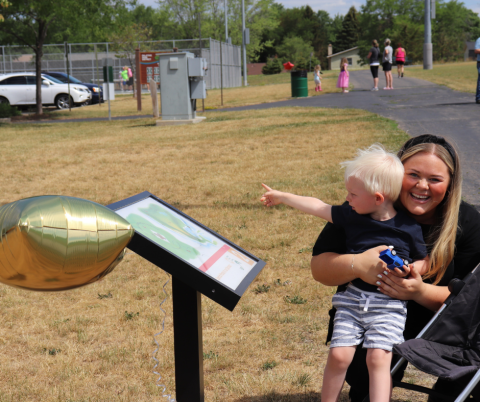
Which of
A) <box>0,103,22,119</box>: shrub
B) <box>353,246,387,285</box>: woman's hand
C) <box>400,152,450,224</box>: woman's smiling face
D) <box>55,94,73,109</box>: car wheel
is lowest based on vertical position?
<box>353,246,387,285</box>: woman's hand

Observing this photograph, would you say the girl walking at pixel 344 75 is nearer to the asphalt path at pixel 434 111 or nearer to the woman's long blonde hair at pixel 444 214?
the asphalt path at pixel 434 111

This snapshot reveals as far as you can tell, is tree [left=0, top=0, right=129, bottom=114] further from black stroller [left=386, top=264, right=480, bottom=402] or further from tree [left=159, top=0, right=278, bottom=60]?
tree [left=159, top=0, right=278, bottom=60]

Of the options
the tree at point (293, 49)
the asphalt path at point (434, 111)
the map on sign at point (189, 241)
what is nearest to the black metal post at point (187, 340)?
the map on sign at point (189, 241)

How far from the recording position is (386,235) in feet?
7.67

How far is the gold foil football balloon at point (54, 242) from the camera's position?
53.8 inches

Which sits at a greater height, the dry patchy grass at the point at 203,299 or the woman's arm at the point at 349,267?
the woman's arm at the point at 349,267

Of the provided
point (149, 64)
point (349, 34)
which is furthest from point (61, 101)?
point (349, 34)

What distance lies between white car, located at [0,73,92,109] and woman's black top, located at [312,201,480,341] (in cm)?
2540

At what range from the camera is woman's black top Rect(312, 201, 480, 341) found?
2.41 meters

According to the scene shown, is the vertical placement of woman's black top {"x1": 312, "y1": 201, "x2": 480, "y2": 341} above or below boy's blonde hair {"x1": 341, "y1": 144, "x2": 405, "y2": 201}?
below

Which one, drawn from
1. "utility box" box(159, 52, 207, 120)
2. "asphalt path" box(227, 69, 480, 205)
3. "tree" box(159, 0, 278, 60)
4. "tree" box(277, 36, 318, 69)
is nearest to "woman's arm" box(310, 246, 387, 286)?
"asphalt path" box(227, 69, 480, 205)

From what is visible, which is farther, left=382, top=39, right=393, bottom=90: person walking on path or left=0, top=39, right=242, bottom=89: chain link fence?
left=0, top=39, right=242, bottom=89: chain link fence

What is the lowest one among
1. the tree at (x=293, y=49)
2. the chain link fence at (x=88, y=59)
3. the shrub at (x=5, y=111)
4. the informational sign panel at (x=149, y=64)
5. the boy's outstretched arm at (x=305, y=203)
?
the boy's outstretched arm at (x=305, y=203)

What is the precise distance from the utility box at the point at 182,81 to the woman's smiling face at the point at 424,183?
43.5 ft
